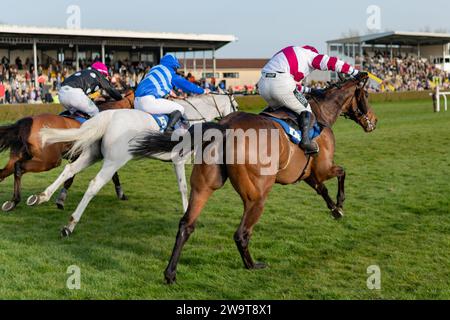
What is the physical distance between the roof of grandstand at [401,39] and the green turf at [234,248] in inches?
1558

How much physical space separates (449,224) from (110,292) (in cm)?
375

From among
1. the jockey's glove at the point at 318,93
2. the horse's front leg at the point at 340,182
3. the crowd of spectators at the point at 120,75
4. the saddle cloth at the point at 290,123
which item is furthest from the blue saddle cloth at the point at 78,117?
the crowd of spectators at the point at 120,75

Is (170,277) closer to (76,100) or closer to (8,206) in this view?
(8,206)

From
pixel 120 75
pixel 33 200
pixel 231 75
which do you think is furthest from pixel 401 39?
pixel 33 200

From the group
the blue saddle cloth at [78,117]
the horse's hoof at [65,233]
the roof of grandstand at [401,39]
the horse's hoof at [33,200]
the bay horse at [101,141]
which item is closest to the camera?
the horse's hoof at [65,233]

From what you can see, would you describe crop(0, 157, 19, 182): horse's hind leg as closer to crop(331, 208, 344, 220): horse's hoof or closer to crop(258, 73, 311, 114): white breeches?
crop(258, 73, 311, 114): white breeches

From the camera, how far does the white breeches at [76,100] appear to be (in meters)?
7.57

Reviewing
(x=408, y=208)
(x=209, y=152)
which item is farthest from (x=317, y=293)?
(x=408, y=208)

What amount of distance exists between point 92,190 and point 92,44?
26541 mm

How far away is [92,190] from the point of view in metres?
6.07

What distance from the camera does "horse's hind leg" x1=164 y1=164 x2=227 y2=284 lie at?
4465 mm

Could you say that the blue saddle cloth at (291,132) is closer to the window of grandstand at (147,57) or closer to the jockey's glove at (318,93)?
the jockey's glove at (318,93)

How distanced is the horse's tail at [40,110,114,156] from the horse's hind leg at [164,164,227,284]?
77.3 inches

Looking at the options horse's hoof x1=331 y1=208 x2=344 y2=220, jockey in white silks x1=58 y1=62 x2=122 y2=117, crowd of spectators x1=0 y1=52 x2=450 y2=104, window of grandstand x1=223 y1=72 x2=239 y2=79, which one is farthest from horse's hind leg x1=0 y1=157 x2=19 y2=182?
window of grandstand x1=223 y1=72 x2=239 y2=79
